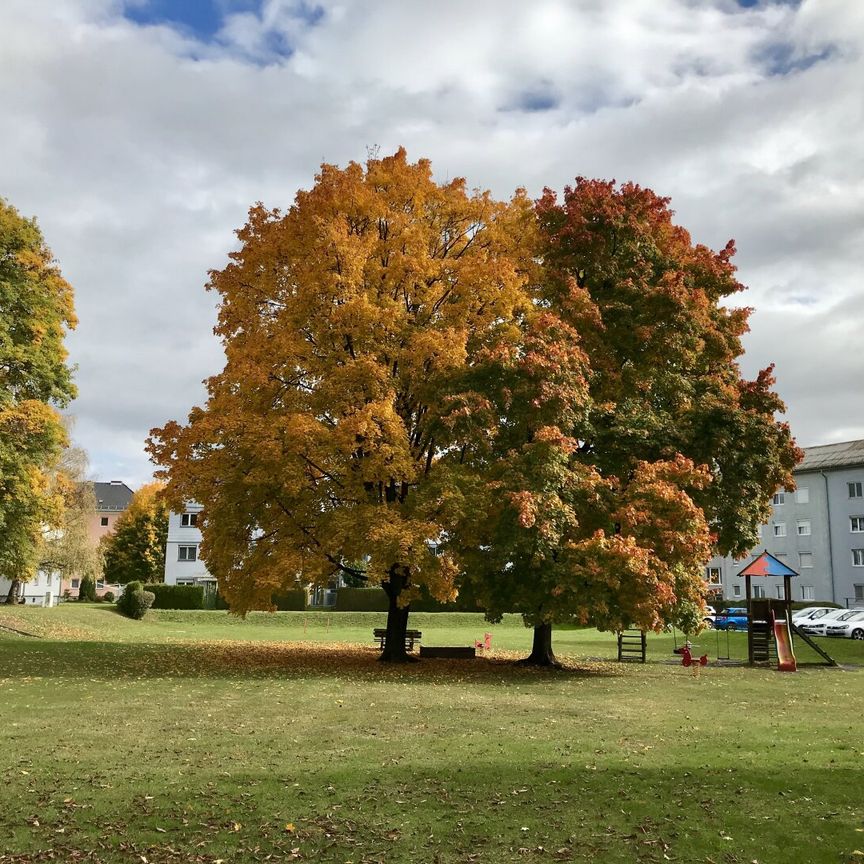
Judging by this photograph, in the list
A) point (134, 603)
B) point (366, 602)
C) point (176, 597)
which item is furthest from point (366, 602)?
point (134, 603)

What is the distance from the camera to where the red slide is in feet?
86.4

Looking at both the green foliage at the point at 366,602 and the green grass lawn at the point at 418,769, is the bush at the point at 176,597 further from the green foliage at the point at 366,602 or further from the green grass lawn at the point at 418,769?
the green grass lawn at the point at 418,769

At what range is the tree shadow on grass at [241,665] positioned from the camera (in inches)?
789

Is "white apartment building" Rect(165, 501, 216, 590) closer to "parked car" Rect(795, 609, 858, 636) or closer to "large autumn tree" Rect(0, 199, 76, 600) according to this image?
"large autumn tree" Rect(0, 199, 76, 600)

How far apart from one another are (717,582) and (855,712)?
65932mm

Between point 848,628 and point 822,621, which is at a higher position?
point 822,621

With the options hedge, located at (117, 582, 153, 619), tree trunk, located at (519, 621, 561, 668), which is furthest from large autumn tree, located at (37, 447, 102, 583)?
tree trunk, located at (519, 621, 561, 668)

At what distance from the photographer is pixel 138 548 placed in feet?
253

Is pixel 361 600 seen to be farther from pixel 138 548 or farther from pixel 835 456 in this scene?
pixel 835 456

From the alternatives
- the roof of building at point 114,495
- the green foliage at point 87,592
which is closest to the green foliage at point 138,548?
the green foliage at point 87,592

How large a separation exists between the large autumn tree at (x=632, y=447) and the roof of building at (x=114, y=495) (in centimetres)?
9520

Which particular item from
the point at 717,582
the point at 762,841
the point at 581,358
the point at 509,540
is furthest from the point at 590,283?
the point at 717,582

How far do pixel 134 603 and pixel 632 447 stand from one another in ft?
112

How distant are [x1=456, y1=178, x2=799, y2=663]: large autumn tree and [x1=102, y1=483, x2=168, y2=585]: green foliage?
196 feet
